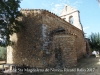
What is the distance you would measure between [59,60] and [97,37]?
15.0m

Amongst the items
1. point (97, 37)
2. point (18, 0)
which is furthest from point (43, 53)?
point (97, 37)

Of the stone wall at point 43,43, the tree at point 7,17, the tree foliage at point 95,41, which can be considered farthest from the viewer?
the tree foliage at point 95,41

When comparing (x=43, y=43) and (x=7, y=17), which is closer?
(x=7, y=17)

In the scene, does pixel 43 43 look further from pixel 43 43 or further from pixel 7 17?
pixel 7 17

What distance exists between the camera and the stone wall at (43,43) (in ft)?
37.7

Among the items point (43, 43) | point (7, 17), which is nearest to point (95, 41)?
point (43, 43)

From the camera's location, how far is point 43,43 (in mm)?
11688

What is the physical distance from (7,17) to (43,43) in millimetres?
3842

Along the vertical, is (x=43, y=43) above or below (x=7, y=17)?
below

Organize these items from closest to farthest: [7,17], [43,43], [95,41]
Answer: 1. [7,17]
2. [43,43]
3. [95,41]

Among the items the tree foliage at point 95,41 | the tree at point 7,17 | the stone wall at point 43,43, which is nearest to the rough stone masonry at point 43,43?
the stone wall at point 43,43

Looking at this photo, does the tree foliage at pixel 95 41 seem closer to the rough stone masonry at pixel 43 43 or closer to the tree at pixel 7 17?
the rough stone masonry at pixel 43 43

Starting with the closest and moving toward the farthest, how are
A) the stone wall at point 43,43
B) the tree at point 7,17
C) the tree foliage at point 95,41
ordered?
the tree at point 7,17 < the stone wall at point 43,43 < the tree foliage at point 95,41

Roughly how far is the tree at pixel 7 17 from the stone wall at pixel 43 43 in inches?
45.6
